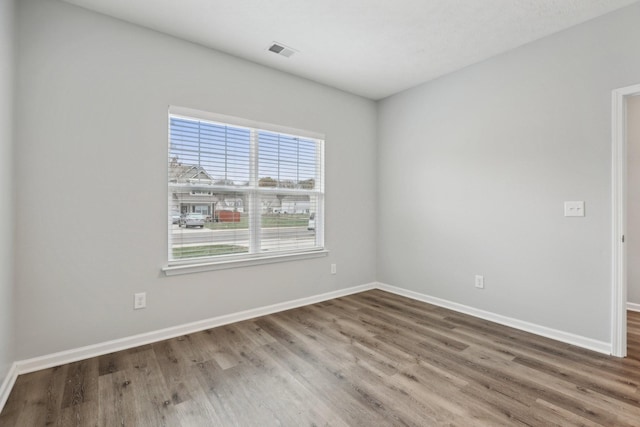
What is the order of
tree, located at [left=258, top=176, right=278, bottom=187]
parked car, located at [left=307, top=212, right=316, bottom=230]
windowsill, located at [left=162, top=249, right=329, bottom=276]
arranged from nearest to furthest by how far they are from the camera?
windowsill, located at [left=162, top=249, right=329, bottom=276] < tree, located at [left=258, top=176, right=278, bottom=187] < parked car, located at [left=307, top=212, right=316, bottom=230]

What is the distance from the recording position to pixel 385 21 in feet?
8.24

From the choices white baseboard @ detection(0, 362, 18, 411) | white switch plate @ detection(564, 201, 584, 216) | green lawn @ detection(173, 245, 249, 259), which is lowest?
white baseboard @ detection(0, 362, 18, 411)

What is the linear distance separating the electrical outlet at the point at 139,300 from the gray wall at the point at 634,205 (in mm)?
5060

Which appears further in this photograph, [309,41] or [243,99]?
[243,99]

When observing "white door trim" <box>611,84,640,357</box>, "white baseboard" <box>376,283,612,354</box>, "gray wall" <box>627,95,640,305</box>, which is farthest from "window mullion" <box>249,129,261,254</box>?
"gray wall" <box>627,95,640,305</box>

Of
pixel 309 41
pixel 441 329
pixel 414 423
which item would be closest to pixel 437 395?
pixel 414 423

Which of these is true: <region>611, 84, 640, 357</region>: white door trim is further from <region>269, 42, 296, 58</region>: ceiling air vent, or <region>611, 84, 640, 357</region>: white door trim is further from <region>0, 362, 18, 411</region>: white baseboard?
<region>0, 362, 18, 411</region>: white baseboard

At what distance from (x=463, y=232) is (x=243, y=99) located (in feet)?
9.13

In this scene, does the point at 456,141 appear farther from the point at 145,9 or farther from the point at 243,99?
the point at 145,9

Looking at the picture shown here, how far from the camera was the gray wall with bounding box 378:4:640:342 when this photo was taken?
2451 millimetres

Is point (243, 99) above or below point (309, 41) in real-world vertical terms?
below

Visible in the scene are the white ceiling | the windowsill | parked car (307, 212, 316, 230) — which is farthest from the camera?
parked car (307, 212, 316, 230)

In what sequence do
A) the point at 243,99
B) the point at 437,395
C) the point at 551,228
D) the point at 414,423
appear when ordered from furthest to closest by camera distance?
the point at 243,99 < the point at 551,228 < the point at 437,395 < the point at 414,423

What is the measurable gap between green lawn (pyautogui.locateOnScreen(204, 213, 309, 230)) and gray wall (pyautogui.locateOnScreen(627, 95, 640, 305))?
372 cm
